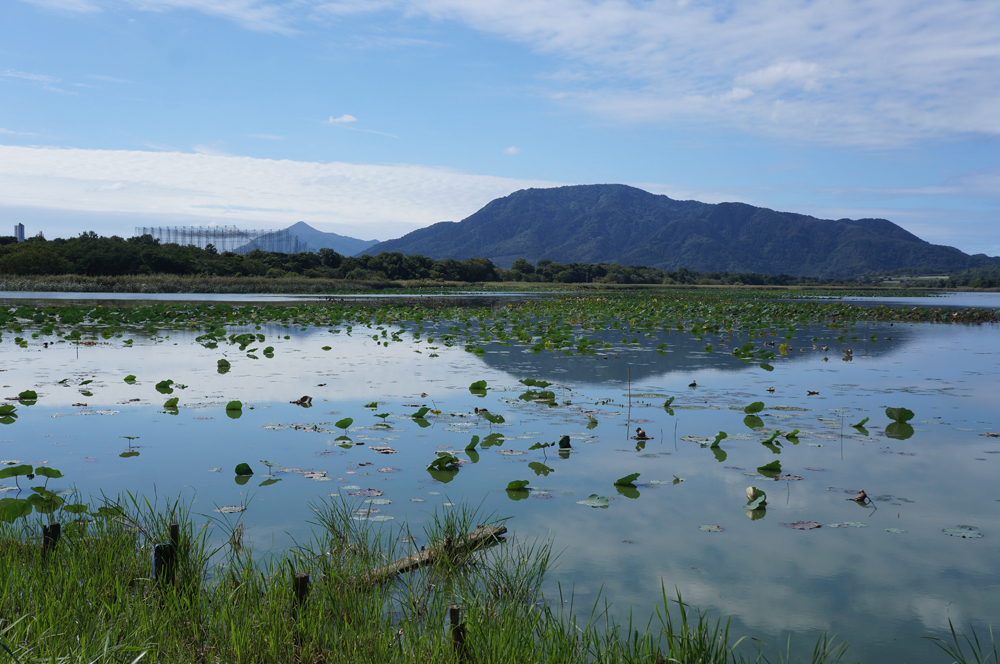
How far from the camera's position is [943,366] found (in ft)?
44.2

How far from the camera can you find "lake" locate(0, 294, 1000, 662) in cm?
379

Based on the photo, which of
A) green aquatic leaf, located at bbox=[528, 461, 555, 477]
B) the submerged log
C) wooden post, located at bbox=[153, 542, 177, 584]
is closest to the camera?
wooden post, located at bbox=[153, 542, 177, 584]

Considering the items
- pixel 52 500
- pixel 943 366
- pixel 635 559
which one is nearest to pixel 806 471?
pixel 635 559

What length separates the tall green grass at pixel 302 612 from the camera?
2797 millimetres

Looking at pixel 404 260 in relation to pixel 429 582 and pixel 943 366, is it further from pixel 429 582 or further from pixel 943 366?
pixel 429 582

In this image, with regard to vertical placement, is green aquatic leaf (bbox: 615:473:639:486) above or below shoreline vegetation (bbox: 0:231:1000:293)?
below

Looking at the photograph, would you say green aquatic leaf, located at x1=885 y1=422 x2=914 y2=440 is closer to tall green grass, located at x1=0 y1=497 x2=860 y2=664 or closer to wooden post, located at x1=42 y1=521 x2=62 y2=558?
tall green grass, located at x1=0 y1=497 x2=860 y2=664

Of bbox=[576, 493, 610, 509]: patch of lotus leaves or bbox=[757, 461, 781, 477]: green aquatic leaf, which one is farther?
bbox=[757, 461, 781, 477]: green aquatic leaf

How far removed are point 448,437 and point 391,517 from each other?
2.43 m

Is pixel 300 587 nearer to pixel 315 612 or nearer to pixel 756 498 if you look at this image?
pixel 315 612

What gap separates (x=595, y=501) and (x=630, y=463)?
50.4 inches

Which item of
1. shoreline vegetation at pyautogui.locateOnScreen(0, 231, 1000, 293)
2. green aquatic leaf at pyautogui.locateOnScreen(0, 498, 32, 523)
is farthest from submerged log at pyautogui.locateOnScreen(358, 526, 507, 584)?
shoreline vegetation at pyautogui.locateOnScreen(0, 231, 1000, 293)

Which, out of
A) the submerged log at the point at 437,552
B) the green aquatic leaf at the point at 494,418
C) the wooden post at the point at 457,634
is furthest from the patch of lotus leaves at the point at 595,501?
the green aquatic leaf at the point at 494,418

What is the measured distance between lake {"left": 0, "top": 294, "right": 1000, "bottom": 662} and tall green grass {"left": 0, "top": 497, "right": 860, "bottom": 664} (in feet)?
1.07
